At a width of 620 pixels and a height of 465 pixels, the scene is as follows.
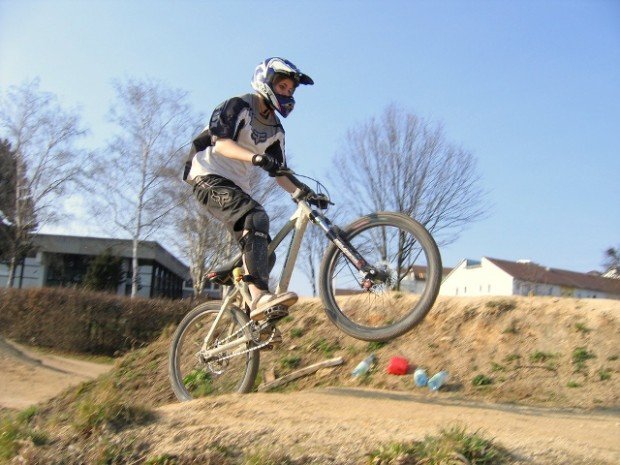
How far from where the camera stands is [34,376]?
1427 cm

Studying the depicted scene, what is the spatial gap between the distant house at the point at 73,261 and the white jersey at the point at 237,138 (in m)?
29.0

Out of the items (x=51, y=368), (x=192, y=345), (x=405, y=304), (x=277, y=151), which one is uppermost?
(x=277, y=151)

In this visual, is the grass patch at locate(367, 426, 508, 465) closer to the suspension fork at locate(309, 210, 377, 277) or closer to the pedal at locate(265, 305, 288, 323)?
the suspension fork at locate(309, 210, 377, 277)

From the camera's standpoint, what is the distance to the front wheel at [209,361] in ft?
18.4

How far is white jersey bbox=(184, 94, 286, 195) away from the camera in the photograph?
5266 mm

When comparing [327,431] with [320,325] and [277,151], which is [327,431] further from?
[320,325]

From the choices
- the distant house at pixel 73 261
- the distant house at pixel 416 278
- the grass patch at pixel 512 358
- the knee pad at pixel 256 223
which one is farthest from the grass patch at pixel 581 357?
the distant house at pixel 73 261

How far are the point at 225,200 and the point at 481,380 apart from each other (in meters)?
3.25

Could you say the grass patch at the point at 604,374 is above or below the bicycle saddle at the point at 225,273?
below

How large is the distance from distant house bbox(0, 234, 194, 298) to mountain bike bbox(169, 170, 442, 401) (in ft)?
93.9

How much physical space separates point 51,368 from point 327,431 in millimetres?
13703

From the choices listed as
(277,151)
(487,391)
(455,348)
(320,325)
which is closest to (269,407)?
(277,151)

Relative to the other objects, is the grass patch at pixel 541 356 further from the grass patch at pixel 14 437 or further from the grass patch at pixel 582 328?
the grass patch at pixel 14 437

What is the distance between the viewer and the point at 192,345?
6.34 m
